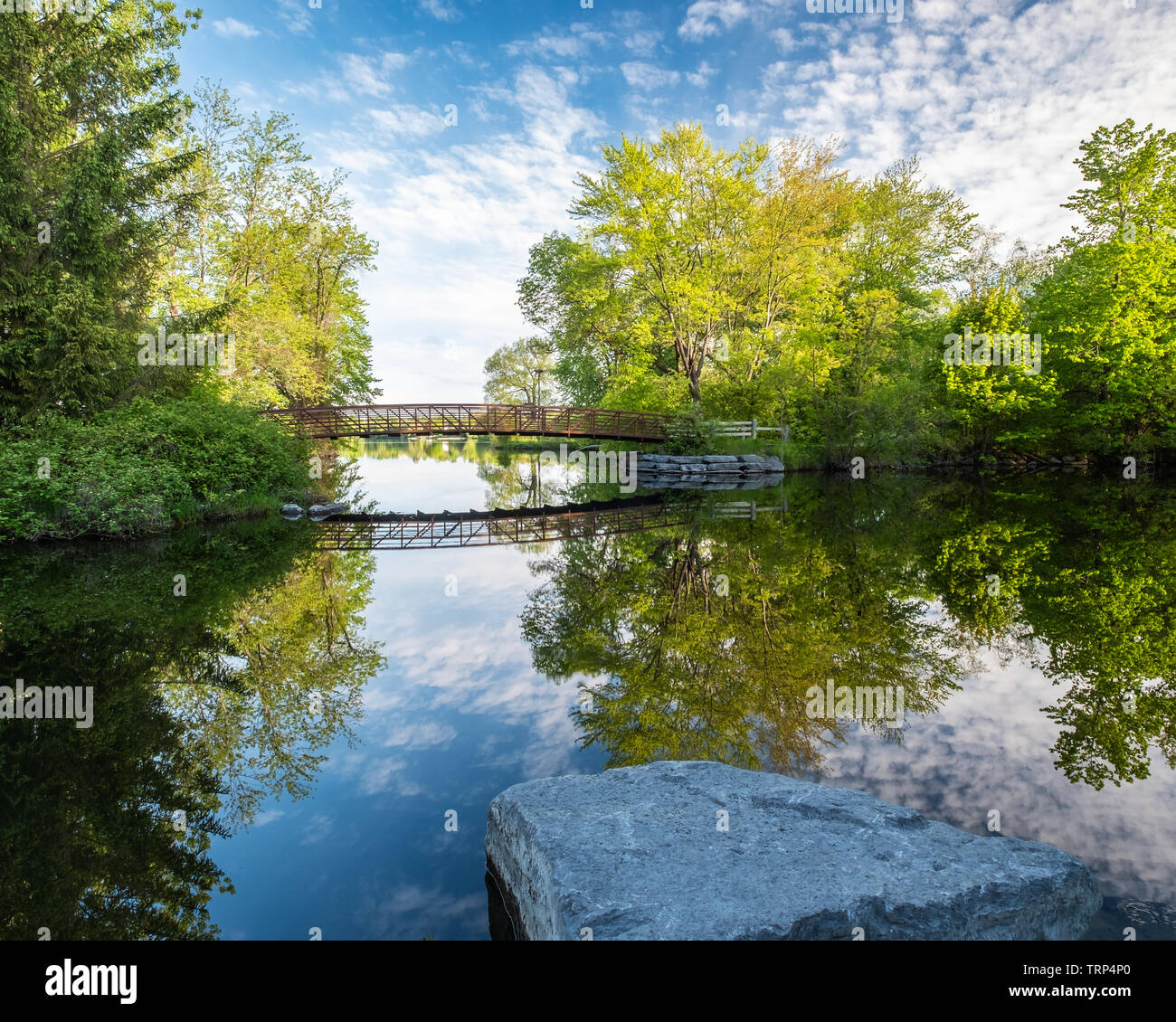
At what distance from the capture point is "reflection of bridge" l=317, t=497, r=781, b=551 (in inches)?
568

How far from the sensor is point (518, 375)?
2675 inches

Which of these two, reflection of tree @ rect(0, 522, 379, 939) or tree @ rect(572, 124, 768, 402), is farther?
tree @ rect(572, 124, 768, 402)

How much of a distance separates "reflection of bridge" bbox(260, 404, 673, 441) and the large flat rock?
24.0 metres

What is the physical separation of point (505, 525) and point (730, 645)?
1180 centimetres

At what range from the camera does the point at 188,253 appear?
23031 mm

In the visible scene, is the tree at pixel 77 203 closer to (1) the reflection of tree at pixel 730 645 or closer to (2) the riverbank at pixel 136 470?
(2) the riverbank at pixel 136 470

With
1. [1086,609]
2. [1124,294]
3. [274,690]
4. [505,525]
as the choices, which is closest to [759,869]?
[274,690]

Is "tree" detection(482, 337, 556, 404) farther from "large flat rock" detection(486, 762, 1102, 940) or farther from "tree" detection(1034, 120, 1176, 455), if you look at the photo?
"large flat rock" detection(486, 762, 1102, 940)

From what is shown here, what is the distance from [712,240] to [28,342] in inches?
1000

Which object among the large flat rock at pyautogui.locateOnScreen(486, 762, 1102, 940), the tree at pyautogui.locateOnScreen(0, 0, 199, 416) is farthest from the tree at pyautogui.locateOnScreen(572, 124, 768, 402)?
the large flat rock at pyautogui.locateOnScreen(486, 762, 1102, 940)
